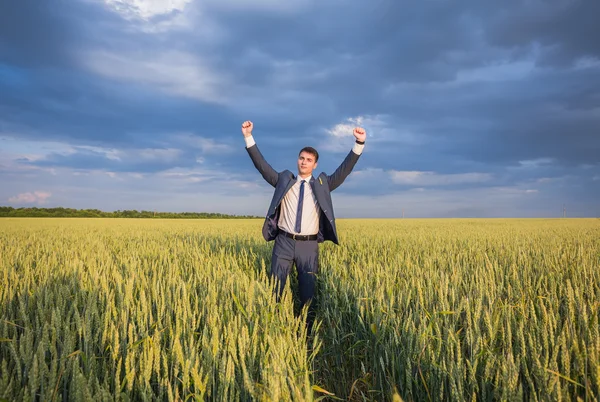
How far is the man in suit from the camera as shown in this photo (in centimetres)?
478

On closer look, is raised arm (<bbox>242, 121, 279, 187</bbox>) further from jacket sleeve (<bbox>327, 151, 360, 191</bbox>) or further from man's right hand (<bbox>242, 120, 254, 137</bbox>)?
jacket sleeve (<bbox>327, 151, 360, 191</bbox>)

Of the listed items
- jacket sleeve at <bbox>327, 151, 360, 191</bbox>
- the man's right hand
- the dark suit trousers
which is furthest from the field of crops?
the man's right hand

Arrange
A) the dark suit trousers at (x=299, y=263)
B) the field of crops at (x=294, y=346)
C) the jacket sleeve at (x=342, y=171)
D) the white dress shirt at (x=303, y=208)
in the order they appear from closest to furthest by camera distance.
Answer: the field of crops at (x=294, y=346), the dark suit trousers at (x=299, y=263), the white dress shirt at (x=303, y=208), the jacket sleeve at (x=342, y=171)

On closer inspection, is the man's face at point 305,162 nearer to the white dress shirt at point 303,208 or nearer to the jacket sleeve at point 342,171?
the white dress shirt at point 303,208

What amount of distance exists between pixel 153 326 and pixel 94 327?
54 centimetres

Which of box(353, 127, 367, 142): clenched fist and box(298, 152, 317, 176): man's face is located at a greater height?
box(353, 127, 367, 142): clenched fist

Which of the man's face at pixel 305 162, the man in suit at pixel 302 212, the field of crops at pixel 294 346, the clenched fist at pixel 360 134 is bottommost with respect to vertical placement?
the field of crops at pixel 294 346

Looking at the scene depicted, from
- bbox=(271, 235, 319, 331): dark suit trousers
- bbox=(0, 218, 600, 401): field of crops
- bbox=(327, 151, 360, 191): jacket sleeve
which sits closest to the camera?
bbox=(0, 218, 600, 401): field of crops

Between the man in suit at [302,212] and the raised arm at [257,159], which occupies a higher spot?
the raised arm at [257,159]

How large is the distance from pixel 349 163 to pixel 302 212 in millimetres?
904

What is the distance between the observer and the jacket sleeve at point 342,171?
4992 mm

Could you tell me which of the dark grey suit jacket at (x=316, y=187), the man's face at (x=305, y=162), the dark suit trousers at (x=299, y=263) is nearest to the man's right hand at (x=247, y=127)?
the dark grey suit jacket at (x=316, y=187)

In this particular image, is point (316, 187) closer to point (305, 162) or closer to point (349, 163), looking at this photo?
point (305, 162)

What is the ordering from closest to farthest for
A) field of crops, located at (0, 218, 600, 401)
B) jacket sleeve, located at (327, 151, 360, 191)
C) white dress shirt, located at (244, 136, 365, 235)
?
field of crops, located at (0, 218, 600, 401) → white dress shirt, located at (244, 136, 365, 235) → jacket sleeve, located at (327, 151, 360, 191)
